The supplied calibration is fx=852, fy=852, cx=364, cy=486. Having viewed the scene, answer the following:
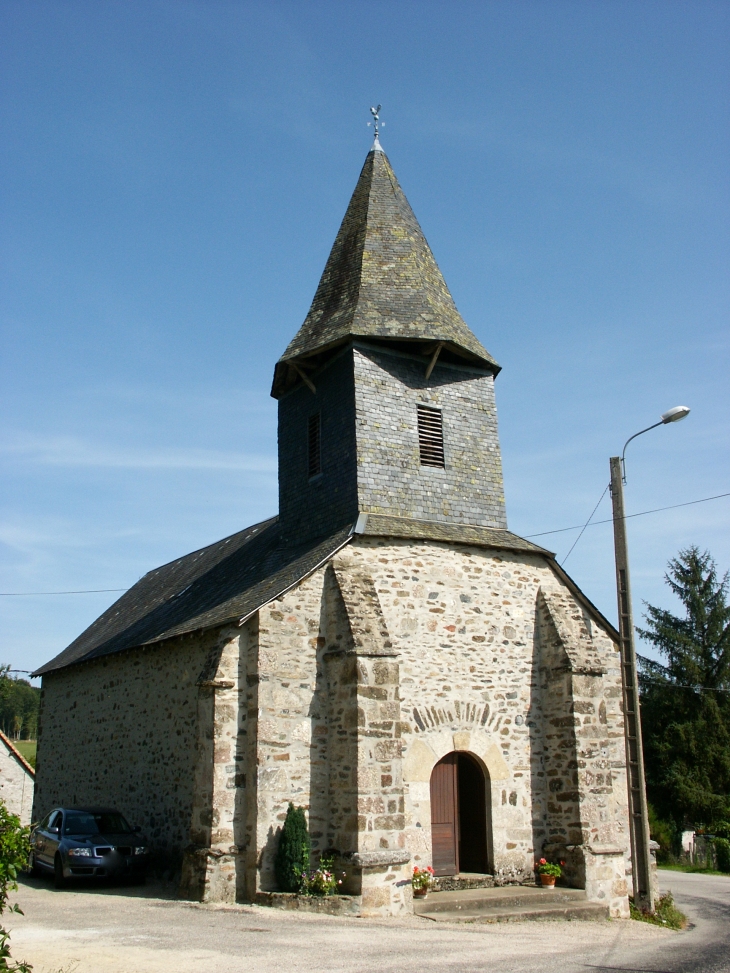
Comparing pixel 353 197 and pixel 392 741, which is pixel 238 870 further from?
pixel 353 197

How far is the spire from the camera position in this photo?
16391 mm

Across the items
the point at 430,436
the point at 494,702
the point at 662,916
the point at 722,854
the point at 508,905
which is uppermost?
the point at 430,436

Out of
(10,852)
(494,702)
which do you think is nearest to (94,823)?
(494,702)

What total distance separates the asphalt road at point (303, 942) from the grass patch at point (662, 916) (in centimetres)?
19

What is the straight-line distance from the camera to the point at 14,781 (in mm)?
26375

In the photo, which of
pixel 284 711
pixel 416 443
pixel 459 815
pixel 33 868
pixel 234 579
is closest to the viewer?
pixel 284 711

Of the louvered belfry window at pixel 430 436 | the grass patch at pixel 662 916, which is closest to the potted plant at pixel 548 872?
the grass patch at pixel 662 916

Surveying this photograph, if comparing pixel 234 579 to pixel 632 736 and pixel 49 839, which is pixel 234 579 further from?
pixel 632 736

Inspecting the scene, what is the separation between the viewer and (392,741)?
1257cm

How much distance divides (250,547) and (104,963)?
38.2 feet

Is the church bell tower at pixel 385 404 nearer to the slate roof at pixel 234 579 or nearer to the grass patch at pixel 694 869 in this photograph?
the slate roof at pixel 234 579

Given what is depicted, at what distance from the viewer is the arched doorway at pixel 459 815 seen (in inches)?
538

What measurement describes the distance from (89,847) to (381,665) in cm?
574

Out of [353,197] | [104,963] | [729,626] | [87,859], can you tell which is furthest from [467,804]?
[729,626]
